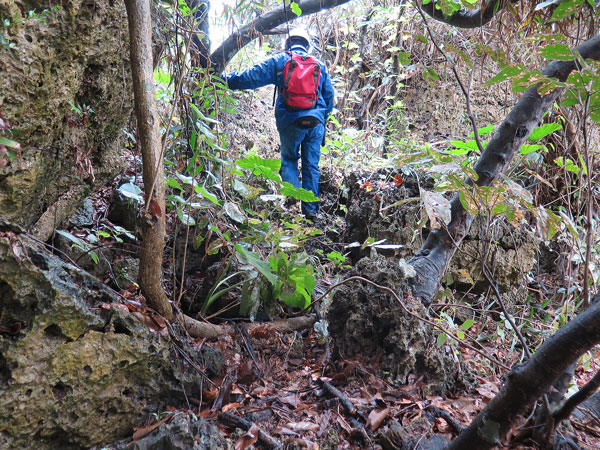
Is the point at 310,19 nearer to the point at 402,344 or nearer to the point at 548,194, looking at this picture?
the point at 548,194

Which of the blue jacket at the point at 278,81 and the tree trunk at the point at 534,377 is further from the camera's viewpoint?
the blue jacket at the point at 278,81

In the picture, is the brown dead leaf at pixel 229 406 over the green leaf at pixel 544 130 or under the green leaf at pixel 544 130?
under

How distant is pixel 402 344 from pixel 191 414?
41.7 inches

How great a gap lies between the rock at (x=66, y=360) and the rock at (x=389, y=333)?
3.13 ft

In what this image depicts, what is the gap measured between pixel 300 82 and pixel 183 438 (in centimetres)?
423

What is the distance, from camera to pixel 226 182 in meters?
2.78

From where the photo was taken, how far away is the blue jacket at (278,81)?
4703 mm

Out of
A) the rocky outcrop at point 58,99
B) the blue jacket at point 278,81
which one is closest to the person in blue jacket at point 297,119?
the blue jacket at point 278,81

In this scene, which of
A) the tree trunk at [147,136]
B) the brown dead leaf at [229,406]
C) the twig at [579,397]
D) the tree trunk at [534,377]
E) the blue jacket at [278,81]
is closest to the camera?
the tree trunk at [534,377]

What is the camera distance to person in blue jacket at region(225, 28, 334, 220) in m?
4.75

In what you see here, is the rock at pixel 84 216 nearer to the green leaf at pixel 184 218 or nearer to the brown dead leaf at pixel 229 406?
the green leaf at pixel 184 218

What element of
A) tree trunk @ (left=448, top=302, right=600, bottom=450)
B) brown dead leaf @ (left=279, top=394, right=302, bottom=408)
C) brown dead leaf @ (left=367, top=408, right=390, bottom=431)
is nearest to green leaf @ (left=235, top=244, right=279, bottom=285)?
brown dead leaf @ (left=279, top=394, right=302, bottom=408)

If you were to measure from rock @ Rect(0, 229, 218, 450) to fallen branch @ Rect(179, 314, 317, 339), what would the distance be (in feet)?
1.37

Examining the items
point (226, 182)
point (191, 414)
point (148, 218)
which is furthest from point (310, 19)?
point (191, 414)
